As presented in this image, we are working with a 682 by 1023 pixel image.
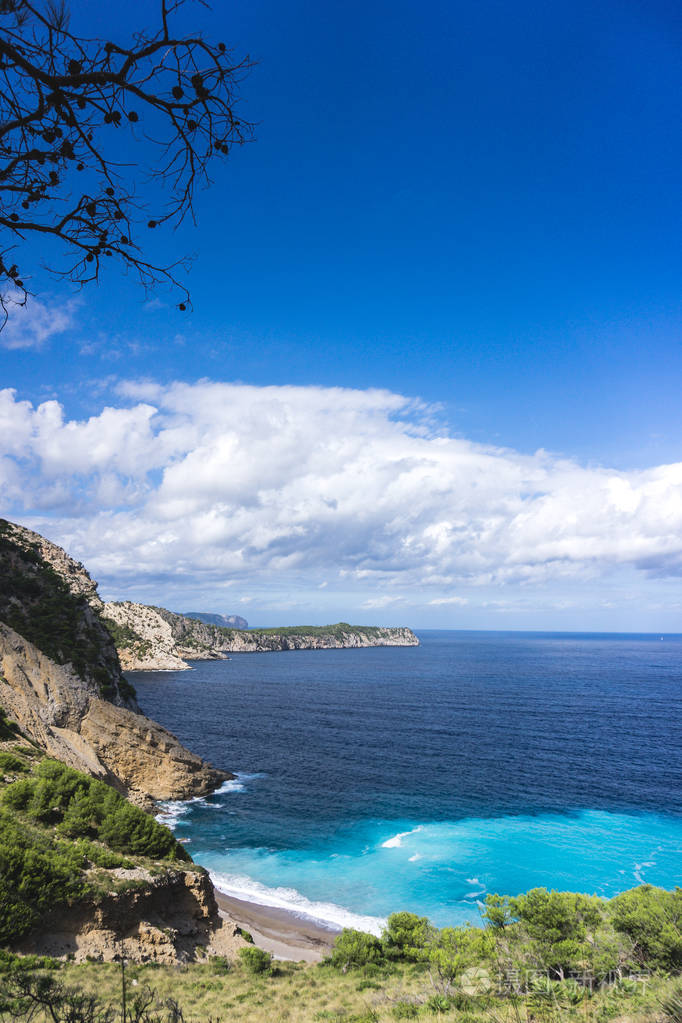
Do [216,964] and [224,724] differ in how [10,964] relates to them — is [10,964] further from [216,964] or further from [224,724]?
[224,724]

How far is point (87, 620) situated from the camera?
5494 centimetres

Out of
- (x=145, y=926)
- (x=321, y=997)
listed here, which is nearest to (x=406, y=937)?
(x=321, y=997)

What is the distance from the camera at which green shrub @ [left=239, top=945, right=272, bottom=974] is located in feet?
60.0

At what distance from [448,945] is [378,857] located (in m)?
17.2

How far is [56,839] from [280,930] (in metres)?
14.2

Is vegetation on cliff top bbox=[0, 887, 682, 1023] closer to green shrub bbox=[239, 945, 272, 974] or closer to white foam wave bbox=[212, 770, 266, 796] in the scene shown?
green shrub bbox=[239, 945, 272, 974]

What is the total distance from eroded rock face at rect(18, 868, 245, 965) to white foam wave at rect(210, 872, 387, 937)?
8.60 meters

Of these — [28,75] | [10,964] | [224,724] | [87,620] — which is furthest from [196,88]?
[224,724]

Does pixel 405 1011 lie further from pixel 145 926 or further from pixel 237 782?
pixel 237 782

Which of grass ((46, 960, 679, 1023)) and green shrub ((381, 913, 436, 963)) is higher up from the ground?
grass ((46, 960, 679, 1023))

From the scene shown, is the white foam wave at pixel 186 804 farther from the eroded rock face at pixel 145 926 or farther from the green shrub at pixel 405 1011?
the green shrub at pixel 405 1011

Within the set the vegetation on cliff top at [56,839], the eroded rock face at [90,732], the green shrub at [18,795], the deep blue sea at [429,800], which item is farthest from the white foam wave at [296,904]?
the green shrub at [18,795]

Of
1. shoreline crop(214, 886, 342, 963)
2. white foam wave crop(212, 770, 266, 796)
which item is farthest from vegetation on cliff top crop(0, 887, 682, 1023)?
white foam wave crop(212, 770, 266, 796)

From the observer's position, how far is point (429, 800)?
44688mm
